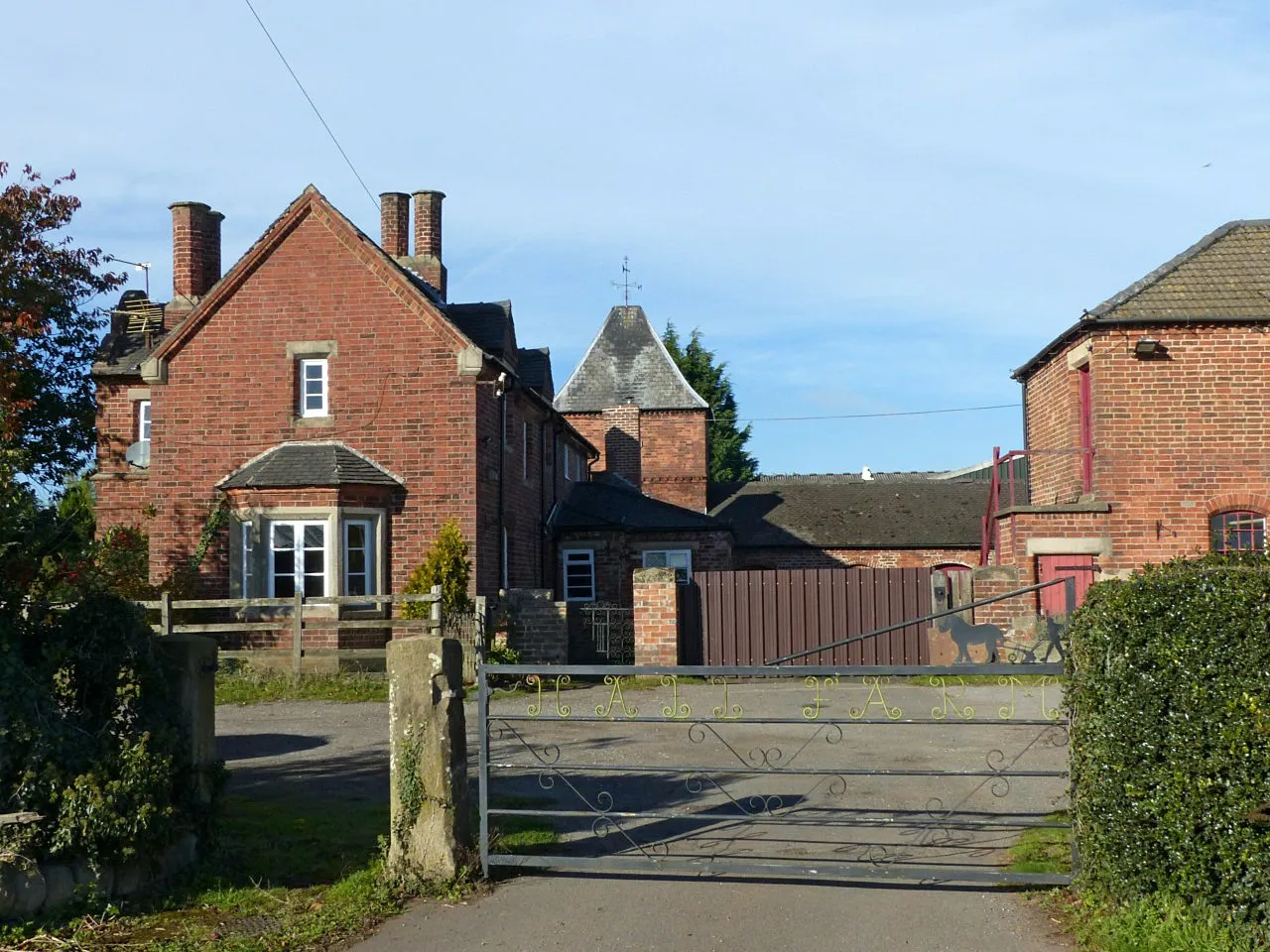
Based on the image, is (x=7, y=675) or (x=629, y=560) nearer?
(x=7, y=675)

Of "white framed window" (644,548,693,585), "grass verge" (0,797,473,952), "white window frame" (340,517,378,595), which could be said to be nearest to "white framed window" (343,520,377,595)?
"white window frame" (340,517,378,595)

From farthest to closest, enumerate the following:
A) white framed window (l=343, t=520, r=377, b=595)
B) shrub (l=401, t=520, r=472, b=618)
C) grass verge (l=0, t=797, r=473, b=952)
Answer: white framed window (l=343, t=520, r=377, b=595) → shrub (l=401, t=520, r=472, b=618) → grass verge (l=0, t=797, r=473, b=952)

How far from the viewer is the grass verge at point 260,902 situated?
647 cm

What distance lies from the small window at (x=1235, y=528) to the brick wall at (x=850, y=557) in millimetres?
15885

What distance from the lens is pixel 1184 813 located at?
19.6ft

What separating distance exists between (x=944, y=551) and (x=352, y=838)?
A: 3135 cm

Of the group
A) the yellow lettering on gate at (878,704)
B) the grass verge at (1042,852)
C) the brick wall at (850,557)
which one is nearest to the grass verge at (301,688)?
the yellow lettering on gate at (878,704)

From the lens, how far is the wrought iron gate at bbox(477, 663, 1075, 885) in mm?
7121

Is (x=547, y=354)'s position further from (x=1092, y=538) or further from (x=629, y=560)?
(x=1092, y=538)

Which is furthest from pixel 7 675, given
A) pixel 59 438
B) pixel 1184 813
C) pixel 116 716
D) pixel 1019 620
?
pixel 59 438

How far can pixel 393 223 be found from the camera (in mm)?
27062

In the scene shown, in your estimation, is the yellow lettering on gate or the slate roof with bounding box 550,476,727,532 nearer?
the yellow lettering on gate

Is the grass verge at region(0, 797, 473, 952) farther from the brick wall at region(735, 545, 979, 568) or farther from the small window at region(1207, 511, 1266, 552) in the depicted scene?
the brick wall at region(735, 545, 979, 568)

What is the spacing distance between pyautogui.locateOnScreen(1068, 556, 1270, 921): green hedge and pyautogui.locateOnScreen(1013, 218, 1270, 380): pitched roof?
54.0 ft
